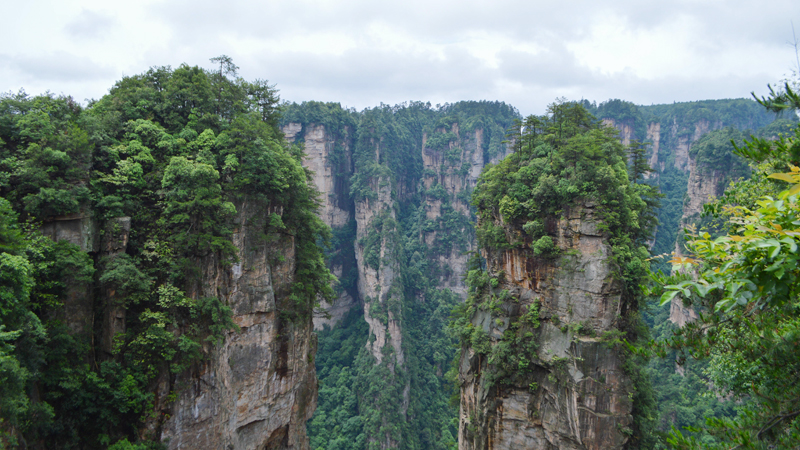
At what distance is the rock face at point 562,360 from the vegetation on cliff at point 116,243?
10377 mm

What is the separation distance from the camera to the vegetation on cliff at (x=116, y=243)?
10859 millimetres

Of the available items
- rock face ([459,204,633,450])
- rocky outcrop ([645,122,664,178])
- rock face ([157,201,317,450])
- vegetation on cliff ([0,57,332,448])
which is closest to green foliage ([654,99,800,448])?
rock face ([459,204,633,450])

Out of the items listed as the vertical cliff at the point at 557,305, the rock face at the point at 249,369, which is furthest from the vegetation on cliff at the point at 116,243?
the vertical cliff at the point at 557,305

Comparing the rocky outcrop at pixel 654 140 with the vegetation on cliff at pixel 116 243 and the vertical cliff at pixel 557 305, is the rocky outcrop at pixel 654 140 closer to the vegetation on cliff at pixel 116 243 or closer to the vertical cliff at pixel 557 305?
the vertical cliff at pixel 557 305

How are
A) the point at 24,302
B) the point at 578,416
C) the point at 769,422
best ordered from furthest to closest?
the point at 578,416 → the point at 24,302 → the point at 769,422

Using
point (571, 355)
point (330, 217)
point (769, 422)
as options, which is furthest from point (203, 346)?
point (330, 217)

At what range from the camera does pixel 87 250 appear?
41.4 feet

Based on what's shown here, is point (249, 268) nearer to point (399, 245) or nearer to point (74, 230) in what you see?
point (74, 230)

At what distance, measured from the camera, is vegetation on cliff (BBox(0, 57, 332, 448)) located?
428 inches

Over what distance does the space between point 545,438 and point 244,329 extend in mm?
12792

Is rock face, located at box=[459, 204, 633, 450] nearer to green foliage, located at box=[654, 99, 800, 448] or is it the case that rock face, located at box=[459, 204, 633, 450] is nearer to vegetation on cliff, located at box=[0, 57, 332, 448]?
green foliage, located at box=[654, 99, 800, 448]

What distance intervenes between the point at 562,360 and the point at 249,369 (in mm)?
12053

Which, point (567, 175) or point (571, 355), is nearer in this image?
point (571, 355)

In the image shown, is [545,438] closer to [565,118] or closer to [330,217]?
[565,118]
